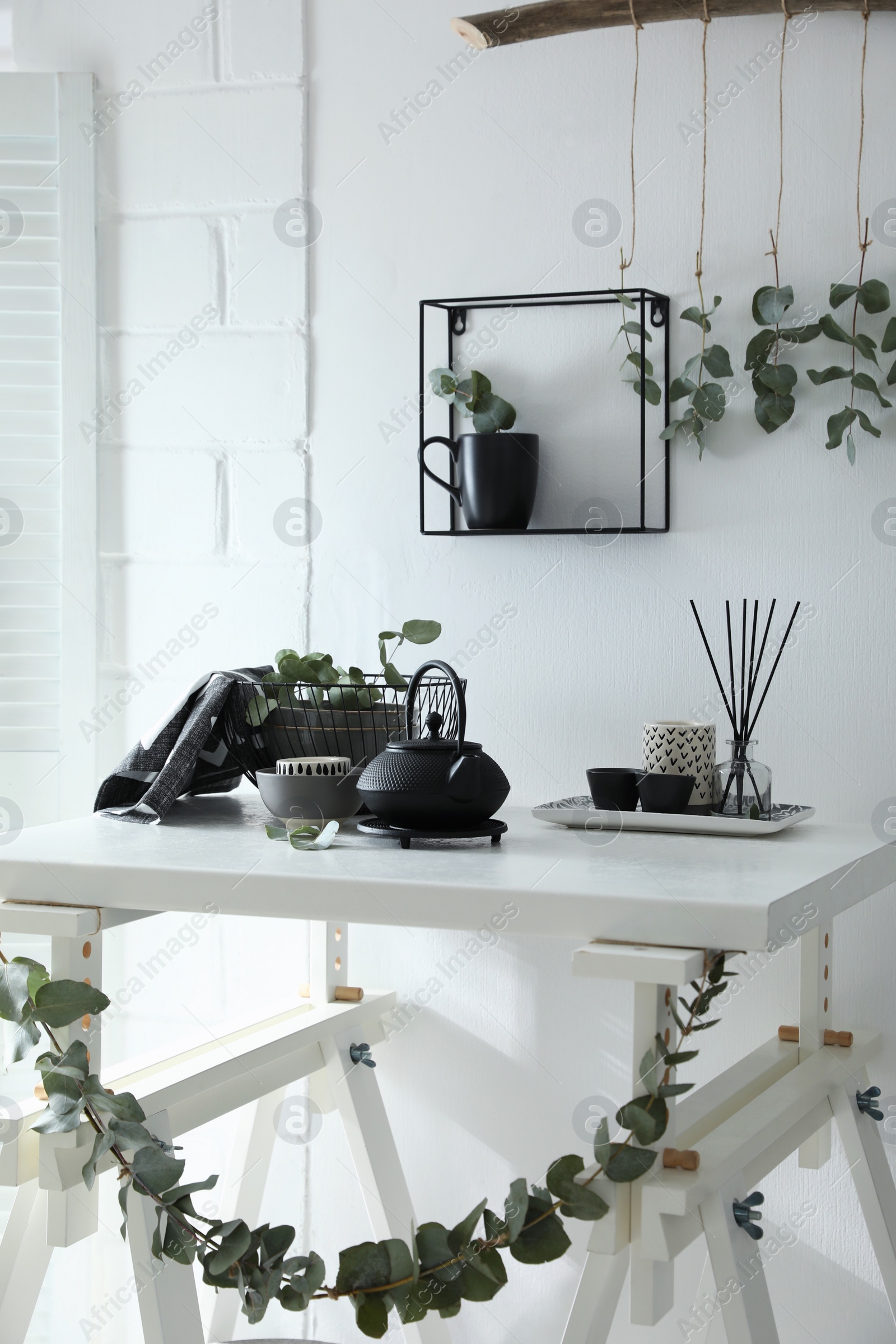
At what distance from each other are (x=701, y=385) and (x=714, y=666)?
32cm

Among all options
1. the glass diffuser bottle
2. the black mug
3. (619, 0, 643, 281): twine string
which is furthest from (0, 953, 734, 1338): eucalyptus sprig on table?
(619, 0, 643, 281): twine string

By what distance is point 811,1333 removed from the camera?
1431 mm

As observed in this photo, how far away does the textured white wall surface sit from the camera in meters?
1.41

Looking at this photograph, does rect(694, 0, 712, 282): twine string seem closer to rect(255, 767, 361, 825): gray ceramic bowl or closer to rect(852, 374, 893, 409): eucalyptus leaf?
rect(852, 374, 893, 409): eucalyptus leaf

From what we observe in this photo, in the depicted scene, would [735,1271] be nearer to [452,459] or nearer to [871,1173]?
[871,1173]

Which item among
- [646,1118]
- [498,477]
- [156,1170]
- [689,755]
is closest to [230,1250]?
[156,1170]

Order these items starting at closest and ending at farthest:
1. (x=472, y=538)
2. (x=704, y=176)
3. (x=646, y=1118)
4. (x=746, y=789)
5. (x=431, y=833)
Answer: (x=646, y=1118), (x=431, y=833), (x=746, y=789), (x=704, y=176), (x=472, y=538)

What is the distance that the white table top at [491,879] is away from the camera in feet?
2.92

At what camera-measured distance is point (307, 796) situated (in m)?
1.20

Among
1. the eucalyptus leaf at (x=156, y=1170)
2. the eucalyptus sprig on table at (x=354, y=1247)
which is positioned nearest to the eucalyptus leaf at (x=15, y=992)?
the eucalyptus sprig on table at (x=354, y=1247)

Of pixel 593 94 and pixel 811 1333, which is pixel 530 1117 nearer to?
pixel 811 1333

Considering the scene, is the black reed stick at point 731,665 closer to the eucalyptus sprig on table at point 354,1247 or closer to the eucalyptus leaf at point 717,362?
the eucalyptus leaf at point 717,362

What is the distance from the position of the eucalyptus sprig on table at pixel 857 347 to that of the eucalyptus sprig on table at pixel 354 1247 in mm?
641

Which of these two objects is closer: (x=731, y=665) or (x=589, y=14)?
(x=731, y=665)
